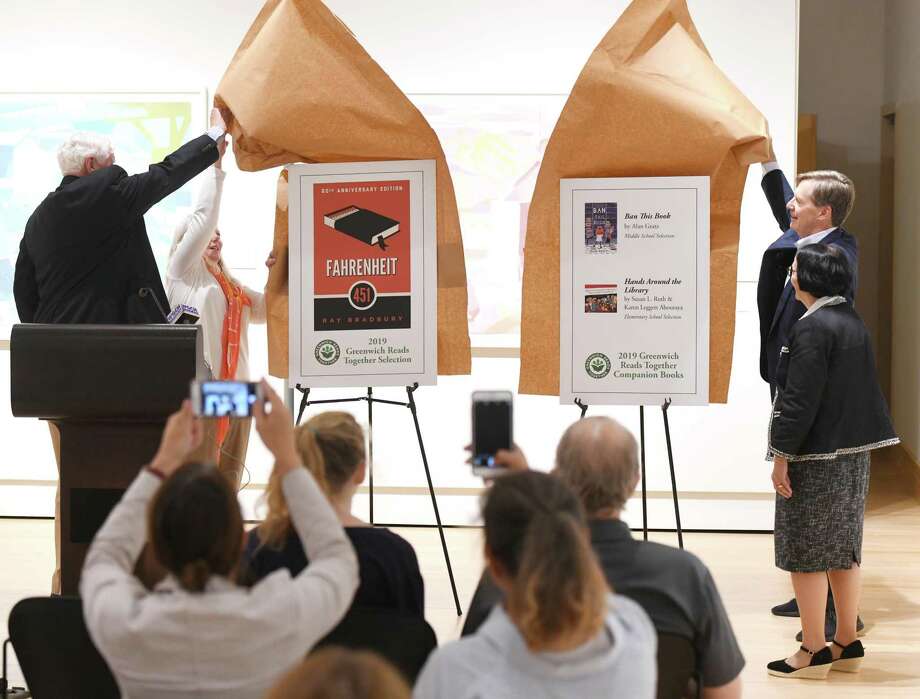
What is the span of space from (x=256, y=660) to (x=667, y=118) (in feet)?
7.70

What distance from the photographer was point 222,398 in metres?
1.83

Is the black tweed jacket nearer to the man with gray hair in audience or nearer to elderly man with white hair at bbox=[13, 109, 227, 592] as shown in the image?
the man with gray hair in audience

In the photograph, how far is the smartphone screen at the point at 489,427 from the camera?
6.82ft

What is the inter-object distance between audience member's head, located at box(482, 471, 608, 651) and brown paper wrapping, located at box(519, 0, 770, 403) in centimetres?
199

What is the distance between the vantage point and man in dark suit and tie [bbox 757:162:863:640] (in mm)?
3801

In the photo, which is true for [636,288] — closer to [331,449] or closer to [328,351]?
[328,351]

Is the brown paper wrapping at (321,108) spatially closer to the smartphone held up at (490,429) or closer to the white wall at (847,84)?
the smartphone held up at (490,429)

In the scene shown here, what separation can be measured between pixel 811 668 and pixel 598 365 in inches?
45.7

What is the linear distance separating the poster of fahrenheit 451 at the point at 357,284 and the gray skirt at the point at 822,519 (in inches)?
48.5

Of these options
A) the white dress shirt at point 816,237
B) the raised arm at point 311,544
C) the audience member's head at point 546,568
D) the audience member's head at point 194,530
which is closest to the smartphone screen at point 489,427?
the raised arm at point 311,544

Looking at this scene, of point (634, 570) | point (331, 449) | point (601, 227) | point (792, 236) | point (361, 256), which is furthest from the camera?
point (792, 236)

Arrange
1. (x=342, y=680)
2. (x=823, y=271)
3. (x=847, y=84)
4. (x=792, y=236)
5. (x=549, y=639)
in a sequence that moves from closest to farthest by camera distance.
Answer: (x=342, y=680)
(x=549, y=639)
(x=823, y=271)
(x=792, y=236)
(x=847, y=84)

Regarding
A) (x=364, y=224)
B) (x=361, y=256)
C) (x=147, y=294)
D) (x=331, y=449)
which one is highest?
(x=364, y=224)

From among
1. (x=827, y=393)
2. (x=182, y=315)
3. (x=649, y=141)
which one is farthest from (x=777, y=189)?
(x=182, y=315)
